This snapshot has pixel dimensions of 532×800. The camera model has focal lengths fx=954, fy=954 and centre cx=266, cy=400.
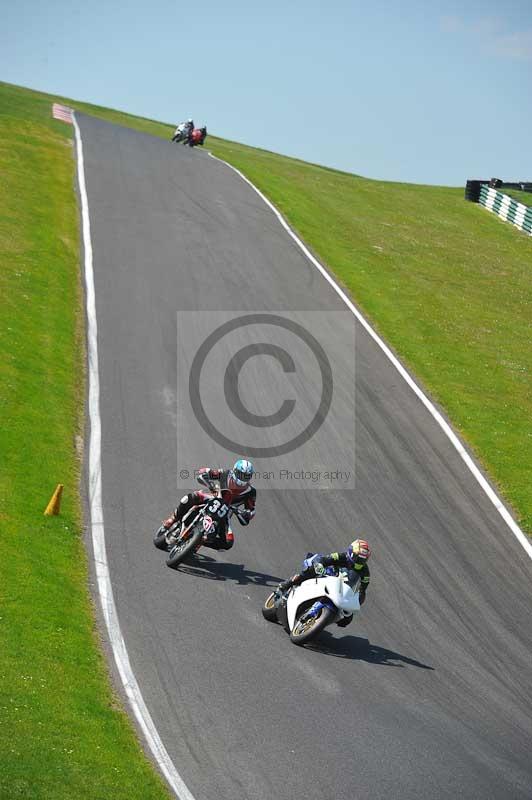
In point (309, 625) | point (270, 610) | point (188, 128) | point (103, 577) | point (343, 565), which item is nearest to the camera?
point (309, 625)

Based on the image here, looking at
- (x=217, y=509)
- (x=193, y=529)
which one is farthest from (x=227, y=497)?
(x=193, y=529)

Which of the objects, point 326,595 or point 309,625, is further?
point 309,625

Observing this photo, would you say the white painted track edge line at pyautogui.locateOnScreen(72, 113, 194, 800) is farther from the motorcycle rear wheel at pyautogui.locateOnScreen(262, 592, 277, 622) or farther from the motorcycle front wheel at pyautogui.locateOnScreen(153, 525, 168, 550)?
the motorcycle rear wheel at pyautogui.locateOnScreen(262, 592, 277, 622)

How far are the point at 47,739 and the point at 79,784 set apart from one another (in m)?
0.84

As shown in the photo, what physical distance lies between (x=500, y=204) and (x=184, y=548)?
45867 mm

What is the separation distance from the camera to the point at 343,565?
1478 cm

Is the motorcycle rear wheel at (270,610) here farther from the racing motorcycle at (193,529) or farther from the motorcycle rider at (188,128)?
the motorcycle rider at (188,128)

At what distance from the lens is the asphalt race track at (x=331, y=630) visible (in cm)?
1145

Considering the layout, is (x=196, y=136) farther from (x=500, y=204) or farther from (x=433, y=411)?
(x=433, y=411)

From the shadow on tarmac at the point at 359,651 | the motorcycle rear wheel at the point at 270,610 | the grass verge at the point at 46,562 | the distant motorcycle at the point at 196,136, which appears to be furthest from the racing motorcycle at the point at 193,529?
the distant motorcycle at the point at 196,136

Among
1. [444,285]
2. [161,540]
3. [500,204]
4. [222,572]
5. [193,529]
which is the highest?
[500,204]

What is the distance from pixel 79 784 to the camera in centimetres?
968

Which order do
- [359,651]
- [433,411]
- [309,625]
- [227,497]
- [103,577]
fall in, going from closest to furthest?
[309,625] < [359,651] < [103,577] < [227,497] < [433,411]

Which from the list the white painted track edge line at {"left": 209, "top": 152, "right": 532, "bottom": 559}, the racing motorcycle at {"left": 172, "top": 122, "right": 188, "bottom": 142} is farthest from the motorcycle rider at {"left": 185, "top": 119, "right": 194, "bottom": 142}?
→ the white painted track edge line at {"left": 209, "top": 152, "right": 532, "bottom": 559}
